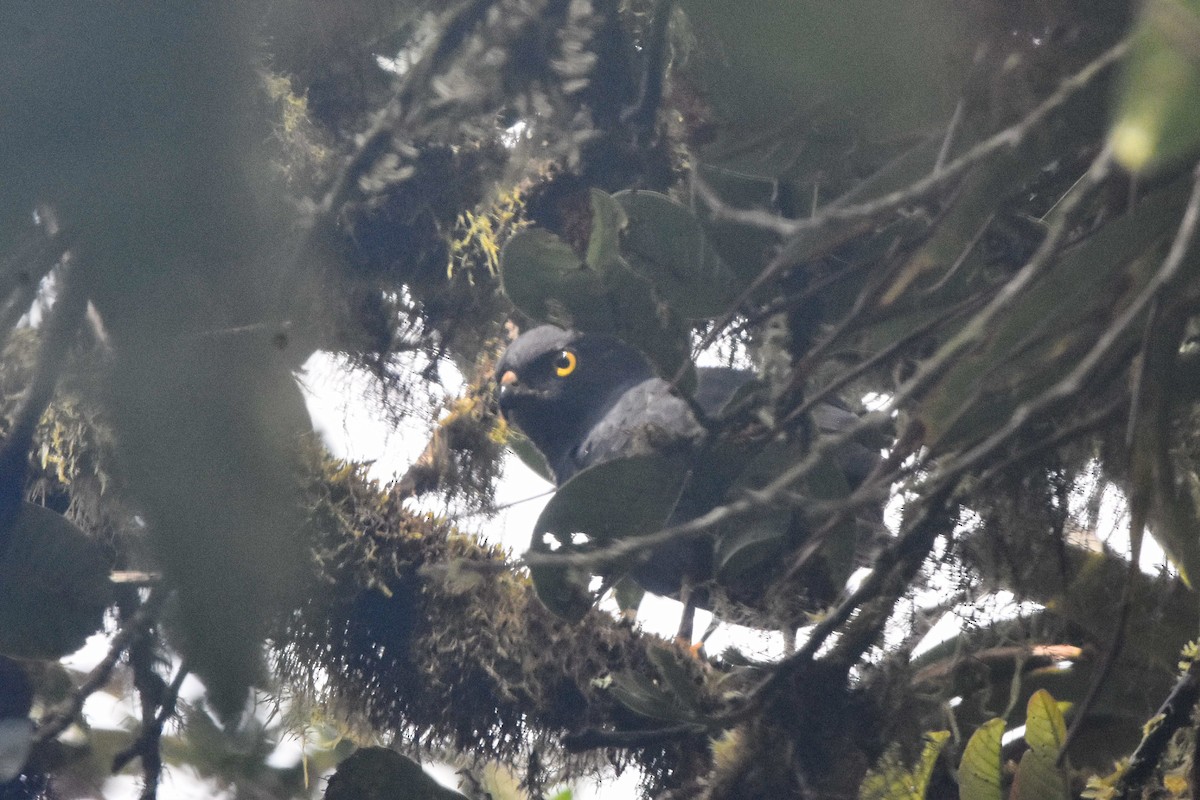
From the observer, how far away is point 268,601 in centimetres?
116

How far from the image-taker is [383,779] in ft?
3.86

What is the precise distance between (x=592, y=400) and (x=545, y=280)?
0.89m

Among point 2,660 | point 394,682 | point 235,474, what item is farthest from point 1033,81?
point 2,660

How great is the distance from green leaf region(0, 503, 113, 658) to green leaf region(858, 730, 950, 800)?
0.94m

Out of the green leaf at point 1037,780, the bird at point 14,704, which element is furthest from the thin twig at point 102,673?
the green leaf at point 1037,780

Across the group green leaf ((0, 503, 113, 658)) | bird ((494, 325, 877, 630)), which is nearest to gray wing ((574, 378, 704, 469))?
bird ((494, 325, 877, 630))

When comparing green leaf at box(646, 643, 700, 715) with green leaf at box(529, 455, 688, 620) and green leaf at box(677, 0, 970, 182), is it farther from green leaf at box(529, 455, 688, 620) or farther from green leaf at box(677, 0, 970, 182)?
green leaf at box(677, 0, 970, 182)

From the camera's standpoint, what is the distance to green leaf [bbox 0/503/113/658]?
4.23 ft

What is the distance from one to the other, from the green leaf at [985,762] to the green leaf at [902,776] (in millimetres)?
38

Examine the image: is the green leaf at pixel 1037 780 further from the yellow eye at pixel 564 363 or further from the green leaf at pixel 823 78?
the yellow eye at pixel 564 363

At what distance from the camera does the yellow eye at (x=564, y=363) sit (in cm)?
205

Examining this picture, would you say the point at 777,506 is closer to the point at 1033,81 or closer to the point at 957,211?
the point at 957,211

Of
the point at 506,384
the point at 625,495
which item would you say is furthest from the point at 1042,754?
the point at 506,384

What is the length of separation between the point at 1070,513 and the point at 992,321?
0.41 m
